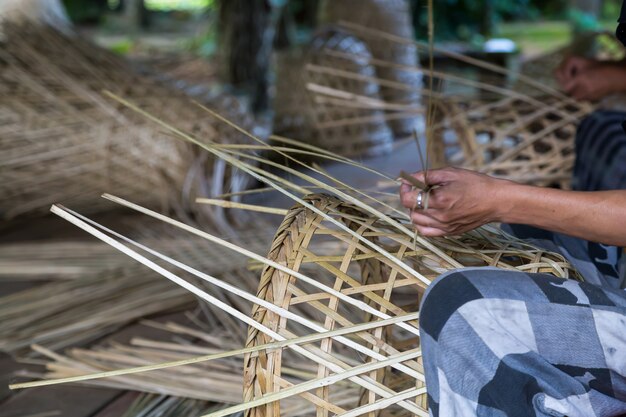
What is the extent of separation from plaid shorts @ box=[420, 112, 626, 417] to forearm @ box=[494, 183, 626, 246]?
79mm

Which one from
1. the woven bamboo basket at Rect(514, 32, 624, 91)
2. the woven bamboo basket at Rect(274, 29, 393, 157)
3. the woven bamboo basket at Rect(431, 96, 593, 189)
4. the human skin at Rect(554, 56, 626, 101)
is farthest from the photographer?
the woven bamboo basket at Rect(274, 29, 393, 157)

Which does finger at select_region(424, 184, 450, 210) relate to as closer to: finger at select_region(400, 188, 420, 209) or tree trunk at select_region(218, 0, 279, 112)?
finger at select_region(400, 188, 420, 209)

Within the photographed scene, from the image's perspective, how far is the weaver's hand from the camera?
0.94 meters

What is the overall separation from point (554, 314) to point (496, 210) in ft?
0.48

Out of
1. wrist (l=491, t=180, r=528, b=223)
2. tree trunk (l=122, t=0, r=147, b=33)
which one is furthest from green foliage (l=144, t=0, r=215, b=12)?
wrist (l=491, t=180, r=528, b=223)

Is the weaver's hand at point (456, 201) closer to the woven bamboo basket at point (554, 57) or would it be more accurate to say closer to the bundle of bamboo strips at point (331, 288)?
the bundle of bamboo strips at point (331, 288)

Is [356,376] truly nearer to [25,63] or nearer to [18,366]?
[18,366]

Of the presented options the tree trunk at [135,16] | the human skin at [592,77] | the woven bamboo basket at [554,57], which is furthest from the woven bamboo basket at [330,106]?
the tree trunk at [135,16]

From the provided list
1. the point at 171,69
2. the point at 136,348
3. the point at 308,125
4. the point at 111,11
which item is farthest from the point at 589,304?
the point at 111,11

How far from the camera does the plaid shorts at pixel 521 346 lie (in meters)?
0.82

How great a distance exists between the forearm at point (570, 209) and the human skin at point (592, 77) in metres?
0.90

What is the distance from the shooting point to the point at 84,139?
2379 millimetres

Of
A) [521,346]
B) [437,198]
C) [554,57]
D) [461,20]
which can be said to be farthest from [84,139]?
[461,20]

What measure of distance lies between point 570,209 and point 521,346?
A: 0.19m
